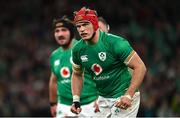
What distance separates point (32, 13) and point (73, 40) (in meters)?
8.95

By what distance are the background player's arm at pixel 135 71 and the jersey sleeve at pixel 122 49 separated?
0.17 feet

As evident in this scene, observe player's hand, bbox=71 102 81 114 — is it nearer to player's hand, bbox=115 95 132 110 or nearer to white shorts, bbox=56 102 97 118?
player's hand, bbox=115 95 132 110

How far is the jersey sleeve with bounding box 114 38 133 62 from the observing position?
8.48 m

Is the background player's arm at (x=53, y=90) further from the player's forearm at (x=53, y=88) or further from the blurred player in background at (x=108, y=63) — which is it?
the blurred player in background at (x=108, y=63)

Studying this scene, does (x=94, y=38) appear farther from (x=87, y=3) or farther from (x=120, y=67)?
(x=87, y=3)

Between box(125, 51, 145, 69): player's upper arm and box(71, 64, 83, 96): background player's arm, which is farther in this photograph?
box(71, 64, 83, 96): background player's arm

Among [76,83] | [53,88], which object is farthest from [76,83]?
[53,88]

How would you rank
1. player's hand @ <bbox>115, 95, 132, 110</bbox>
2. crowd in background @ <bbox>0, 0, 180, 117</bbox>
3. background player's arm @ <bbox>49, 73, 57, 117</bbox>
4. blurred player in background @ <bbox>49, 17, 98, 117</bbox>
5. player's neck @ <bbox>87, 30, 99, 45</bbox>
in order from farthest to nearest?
crowd in background @ <bbox>0, 0, 180, 117</bbox>
background player's arm @ <bbox>49, 73, 57, 117</bbox>
blurred player in background @ <bbox>49, 17, 98, 117</bbox>
player's neck @ <bbox>87, 30, 99, 45</bbox>
player's hand @ <bbox>115, 95, 132, 110</bbox>

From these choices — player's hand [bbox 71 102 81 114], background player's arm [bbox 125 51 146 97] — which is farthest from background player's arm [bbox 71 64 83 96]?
background player's arm [bbox 125 51 146 97]

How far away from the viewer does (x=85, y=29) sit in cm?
865

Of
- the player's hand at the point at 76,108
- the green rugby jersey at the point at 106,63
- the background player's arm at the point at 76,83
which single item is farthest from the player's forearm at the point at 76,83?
the green rugby jersey at the point at 106,63

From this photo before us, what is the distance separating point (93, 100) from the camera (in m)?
10.8

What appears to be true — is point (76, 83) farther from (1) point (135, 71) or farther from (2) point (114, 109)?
(1) point (135, 71)

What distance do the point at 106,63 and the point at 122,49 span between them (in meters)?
0.36
